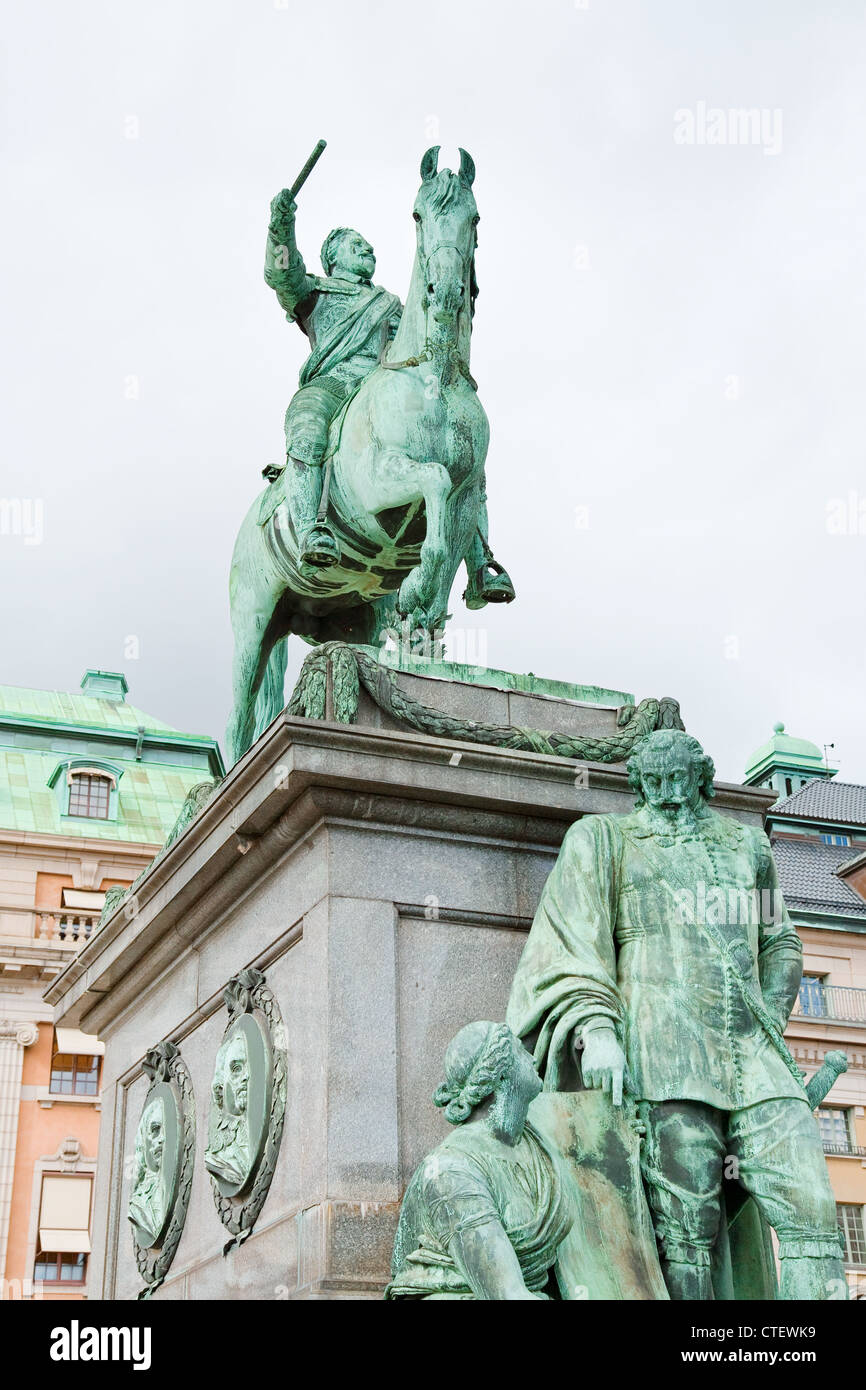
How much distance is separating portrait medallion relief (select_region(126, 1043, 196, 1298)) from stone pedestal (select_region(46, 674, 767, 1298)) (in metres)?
0.16

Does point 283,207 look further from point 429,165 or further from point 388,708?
point 388,708

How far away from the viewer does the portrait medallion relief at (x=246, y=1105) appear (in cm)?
871

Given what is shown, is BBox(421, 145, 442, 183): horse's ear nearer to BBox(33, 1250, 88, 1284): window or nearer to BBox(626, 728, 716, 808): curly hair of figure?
BBox(626, 728, 716, 808): curly hair of figure

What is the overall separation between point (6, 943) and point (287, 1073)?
96.5 ft

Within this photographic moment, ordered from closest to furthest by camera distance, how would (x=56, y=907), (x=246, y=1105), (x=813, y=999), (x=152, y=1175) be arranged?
(x=246, y=1105)
(x=152, y=1175)
(x=56, y=907)
(x=813, y=999)

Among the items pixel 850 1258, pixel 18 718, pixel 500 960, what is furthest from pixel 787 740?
pixel 500 960

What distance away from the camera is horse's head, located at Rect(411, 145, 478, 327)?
1085 cm

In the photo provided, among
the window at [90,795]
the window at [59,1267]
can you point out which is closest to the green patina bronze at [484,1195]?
the window at [59,1267]

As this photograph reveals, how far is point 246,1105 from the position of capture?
8945mm

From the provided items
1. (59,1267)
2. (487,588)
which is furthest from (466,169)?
(59,1267)

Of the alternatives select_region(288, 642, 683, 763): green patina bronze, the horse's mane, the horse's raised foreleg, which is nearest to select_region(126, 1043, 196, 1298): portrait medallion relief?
select_region(288, 642, 683, 763): green patina bronze

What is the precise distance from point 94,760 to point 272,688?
29662 millimetres

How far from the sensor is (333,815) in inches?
345
